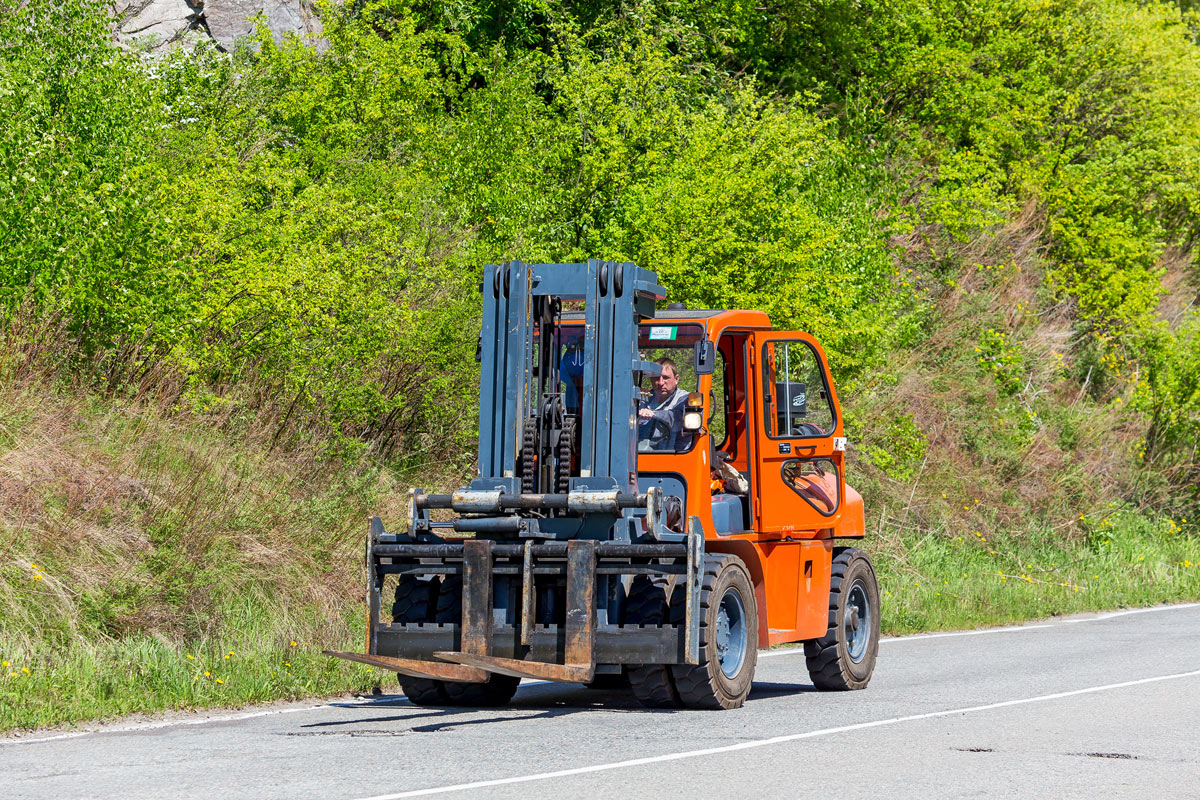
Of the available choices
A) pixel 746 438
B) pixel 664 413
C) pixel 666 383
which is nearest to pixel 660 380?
pixel 666 383

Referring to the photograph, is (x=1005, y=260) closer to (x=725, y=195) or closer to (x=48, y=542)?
(x=725, y=195)

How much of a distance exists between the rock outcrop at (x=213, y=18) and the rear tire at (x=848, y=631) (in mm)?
17538

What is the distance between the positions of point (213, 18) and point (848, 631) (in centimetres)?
1958

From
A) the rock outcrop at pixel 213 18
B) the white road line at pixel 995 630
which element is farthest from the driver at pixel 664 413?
the rock outcrop at pixel 213 18

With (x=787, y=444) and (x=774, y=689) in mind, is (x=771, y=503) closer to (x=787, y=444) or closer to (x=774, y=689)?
(x=787, y=444)

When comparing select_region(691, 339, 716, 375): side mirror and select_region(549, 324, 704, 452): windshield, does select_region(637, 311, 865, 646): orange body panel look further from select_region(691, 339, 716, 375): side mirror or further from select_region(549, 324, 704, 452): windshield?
select_region(691, 339, 716, 375): side mirror

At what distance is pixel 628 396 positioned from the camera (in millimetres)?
10719

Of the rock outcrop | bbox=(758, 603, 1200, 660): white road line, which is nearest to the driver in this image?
bbox=(758, 603, 1200, 660): white road line

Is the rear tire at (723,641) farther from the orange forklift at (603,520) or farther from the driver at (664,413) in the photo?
the driver at (664,413)

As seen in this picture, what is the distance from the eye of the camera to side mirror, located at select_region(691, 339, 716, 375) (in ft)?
36.5

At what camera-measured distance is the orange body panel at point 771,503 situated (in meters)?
11.7

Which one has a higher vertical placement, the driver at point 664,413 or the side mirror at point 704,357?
the side mirror at point 704,357

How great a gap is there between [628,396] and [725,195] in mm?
9028

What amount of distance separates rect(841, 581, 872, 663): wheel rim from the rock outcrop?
57.6 feet
